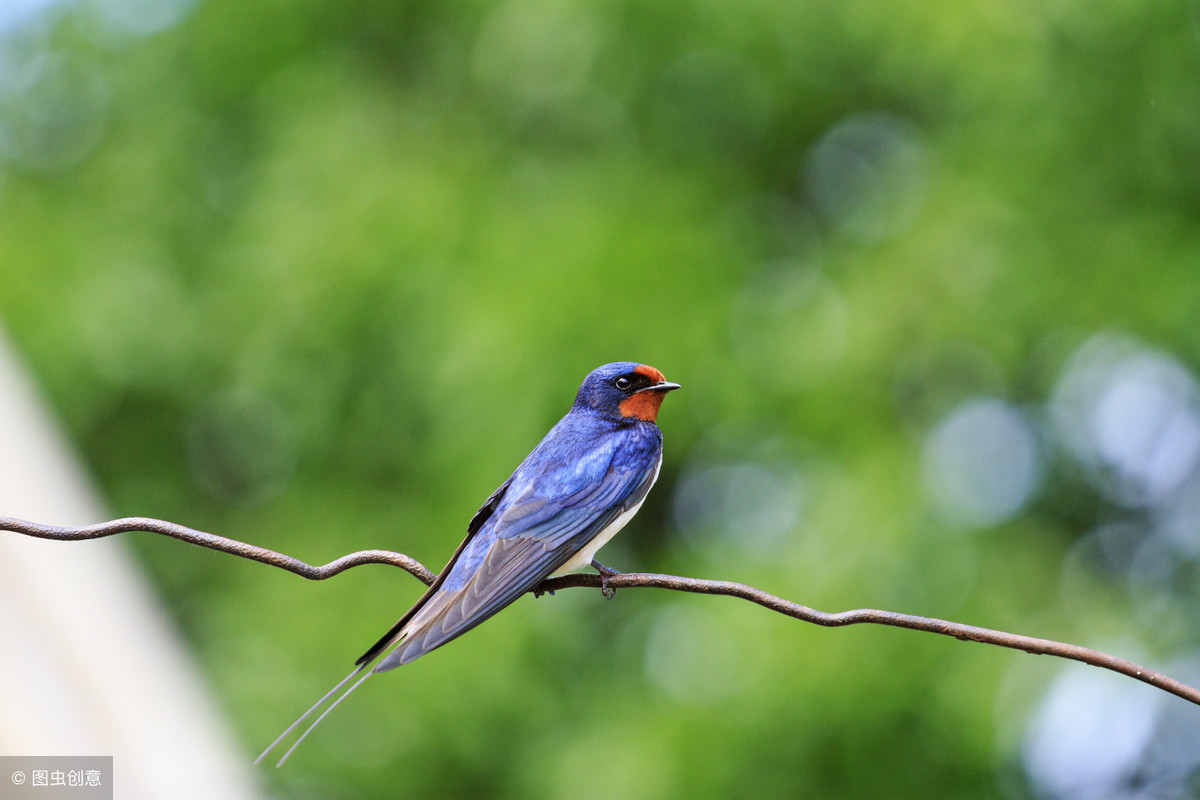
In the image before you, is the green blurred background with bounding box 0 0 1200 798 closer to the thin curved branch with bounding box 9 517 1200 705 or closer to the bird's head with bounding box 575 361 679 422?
the bird's head with bounding box 575 361 679 422

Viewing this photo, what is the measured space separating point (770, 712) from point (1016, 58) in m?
3.46

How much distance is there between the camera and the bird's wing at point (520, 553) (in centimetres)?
224

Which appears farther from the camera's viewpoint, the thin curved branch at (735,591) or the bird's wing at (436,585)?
the bird's wing at (436,585)

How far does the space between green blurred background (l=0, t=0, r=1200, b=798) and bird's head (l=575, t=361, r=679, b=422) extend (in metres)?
1.82

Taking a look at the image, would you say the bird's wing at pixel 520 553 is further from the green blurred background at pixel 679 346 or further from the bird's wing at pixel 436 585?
the green blurred background at pixel 679 346

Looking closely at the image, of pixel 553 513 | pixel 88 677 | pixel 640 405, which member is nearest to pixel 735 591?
pixel 553 513

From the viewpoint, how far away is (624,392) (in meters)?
3.34

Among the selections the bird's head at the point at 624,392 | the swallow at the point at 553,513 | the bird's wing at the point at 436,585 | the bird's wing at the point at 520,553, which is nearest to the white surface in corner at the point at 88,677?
the swallow at the point at 553,513

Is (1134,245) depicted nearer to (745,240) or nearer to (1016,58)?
(1016,58)

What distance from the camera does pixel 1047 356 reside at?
5918mm

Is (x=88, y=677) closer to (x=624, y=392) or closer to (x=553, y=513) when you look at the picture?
A: (x=553, y=513)

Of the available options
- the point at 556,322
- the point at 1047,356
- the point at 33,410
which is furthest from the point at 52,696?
the point at 1047,356

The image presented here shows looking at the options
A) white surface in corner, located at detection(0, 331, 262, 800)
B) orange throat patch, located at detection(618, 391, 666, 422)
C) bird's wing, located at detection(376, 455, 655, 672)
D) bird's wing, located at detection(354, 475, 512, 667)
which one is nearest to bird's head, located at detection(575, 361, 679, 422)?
orange throat patch, located at detection(618, 391, 666, 422)

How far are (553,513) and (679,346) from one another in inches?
113
